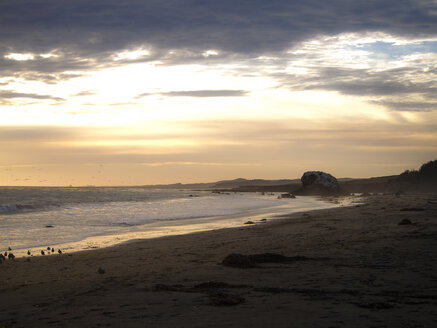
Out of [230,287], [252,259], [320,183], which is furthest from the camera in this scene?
[320,183]

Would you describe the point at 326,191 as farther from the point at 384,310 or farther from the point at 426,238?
the point at 384,310

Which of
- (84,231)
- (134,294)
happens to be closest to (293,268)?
(134,294)

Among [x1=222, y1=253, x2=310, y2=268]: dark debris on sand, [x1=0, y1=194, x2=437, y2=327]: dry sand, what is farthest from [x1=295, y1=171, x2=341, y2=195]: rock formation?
[x1=222, y1=253, x2=310, y2=268]: dark debris on sand

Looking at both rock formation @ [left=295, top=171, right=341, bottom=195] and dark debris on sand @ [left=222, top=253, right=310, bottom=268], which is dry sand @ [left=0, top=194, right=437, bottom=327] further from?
rock formation @ [left=295, top=171, right=341, bottom=195]

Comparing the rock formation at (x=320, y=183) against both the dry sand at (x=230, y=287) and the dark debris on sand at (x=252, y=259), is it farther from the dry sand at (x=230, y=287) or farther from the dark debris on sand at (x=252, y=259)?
the dark debris on sand at (x=252, y=259)

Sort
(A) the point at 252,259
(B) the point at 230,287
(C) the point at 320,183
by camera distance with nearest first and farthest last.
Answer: (B) the point at 230,287
(A) the point at 252,259
(C) the point at 320,183

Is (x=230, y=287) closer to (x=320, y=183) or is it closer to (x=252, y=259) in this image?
(x=252, y=259)

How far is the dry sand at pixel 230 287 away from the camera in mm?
5637

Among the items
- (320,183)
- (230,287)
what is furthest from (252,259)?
(320,183)

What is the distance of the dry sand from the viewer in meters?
5.64

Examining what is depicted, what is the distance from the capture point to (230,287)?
7355 millimetres

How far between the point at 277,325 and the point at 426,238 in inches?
323

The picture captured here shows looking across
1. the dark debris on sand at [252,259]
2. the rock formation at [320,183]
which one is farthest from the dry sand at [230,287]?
the rock formation at [320,183]

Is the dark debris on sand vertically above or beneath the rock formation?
beneath
